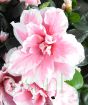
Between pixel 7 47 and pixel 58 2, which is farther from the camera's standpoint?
pixel 58 2

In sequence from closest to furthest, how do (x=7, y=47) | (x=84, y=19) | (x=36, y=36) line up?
(x=36, y=36), (x=7, y=47), (x=84, y=19)

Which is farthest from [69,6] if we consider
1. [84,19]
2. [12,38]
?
[12,38]

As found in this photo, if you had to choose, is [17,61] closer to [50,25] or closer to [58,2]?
[50,25]

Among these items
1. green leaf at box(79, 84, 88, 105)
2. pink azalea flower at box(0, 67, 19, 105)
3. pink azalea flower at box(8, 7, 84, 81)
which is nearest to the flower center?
pink azalea flower at box(8, 7, 84, 81)

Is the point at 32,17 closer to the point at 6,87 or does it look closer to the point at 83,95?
the point at 6,87

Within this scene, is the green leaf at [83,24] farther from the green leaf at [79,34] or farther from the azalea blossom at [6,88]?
the azalea blossom at [6,88]

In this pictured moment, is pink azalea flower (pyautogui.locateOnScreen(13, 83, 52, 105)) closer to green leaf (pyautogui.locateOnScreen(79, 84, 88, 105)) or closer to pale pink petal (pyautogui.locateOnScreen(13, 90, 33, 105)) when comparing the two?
pale pink petal (pyautogui.locateOnScreen(13, 90, 33, 105))
